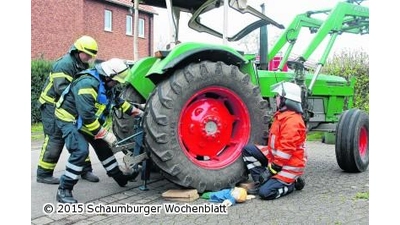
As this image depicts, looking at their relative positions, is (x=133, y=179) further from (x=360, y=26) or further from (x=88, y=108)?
(x=360, y=26)

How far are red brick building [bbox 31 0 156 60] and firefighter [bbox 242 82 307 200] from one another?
192 cm

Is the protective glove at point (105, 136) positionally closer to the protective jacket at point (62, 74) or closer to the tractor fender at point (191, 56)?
the tractor fender at point (191, 56)

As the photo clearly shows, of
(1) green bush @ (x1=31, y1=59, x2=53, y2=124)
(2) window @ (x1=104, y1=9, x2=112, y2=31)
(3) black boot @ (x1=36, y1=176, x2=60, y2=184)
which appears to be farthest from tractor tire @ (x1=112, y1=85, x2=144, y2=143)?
(2) window @ (x1=104, y1=9, x2=112, y2=31)

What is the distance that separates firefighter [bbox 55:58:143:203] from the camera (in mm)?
4301

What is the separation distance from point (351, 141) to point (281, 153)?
1.39 meters

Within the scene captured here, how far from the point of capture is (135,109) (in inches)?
190

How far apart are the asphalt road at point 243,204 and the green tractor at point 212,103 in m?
0.36

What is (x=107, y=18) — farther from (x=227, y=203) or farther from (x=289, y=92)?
(x=227, y=203)

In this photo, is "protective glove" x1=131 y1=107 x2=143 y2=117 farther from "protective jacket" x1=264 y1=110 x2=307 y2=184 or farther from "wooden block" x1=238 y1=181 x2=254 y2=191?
"protective jacket" x1=264 y1=110 x2=307 y2=184

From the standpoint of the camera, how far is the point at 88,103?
426 centimetres

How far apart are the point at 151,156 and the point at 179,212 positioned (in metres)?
→ 0.58

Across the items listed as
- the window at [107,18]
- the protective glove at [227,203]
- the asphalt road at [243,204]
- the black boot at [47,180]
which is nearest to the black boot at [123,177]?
the asphalt road at [243,204]
